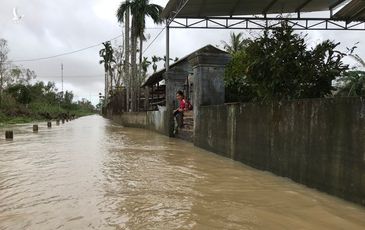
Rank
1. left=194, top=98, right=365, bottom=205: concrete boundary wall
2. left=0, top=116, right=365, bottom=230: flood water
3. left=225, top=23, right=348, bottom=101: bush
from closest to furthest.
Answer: left=0, top=116, right=365, bottom=230: flood water → left=194, top=98, right=365, bottom=205: concrete boundary wall → left=225, top=23, right=348, bottom=101: bush

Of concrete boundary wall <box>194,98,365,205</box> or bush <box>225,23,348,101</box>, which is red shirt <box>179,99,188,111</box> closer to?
concrete boundary wall <box>194,98,365,205</box>

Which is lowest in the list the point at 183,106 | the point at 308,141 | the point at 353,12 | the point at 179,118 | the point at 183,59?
the point at 308,141

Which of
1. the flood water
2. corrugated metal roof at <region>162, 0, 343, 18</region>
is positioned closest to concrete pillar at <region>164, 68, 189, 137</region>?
corrugated metal roof at <region>162, 0, 343, 18</region>

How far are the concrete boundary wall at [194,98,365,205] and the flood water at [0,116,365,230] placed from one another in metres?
0.21

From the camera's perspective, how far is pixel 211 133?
11.5 m

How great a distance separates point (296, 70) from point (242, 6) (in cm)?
977

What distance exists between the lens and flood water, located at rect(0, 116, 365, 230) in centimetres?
476

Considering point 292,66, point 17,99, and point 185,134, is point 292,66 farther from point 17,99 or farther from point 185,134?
point 17,99

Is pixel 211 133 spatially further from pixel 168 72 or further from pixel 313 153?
pixel 168 72

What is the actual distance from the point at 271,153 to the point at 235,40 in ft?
108

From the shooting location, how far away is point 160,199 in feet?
19.1

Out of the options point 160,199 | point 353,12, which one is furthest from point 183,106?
point 160,199

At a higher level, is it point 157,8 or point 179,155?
point 157,8

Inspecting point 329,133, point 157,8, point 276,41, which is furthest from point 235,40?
point 329,133
